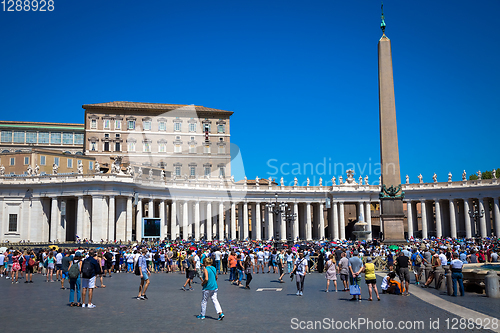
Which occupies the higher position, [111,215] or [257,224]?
[111,215]

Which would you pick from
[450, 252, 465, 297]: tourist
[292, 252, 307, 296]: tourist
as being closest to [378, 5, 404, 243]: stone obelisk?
[450, 252, 465, 297]: tourist

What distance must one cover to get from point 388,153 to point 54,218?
40407 millimetres

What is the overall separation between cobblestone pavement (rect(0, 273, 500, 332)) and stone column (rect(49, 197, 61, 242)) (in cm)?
3947

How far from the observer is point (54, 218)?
5697 centimetres

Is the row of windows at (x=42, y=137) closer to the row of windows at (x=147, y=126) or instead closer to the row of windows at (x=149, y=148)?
the row of windows at (x=147, y=126)

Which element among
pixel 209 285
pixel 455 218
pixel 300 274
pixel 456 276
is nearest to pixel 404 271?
pixel 456 276

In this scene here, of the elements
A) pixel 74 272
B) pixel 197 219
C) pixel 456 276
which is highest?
pixel 197 219

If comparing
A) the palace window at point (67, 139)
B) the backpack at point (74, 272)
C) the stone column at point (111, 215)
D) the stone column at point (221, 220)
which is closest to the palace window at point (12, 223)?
the stone column at point (111, 215)

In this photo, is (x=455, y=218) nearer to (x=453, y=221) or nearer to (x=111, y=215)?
(x=453, y=221)

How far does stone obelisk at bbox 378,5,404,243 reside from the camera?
103 feet

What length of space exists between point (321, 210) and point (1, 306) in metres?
65.6

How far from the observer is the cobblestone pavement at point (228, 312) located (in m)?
11.2

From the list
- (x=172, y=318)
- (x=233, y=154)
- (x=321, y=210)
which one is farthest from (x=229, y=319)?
(x=233, y=154)

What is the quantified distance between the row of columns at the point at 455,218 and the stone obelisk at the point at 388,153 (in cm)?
3958
